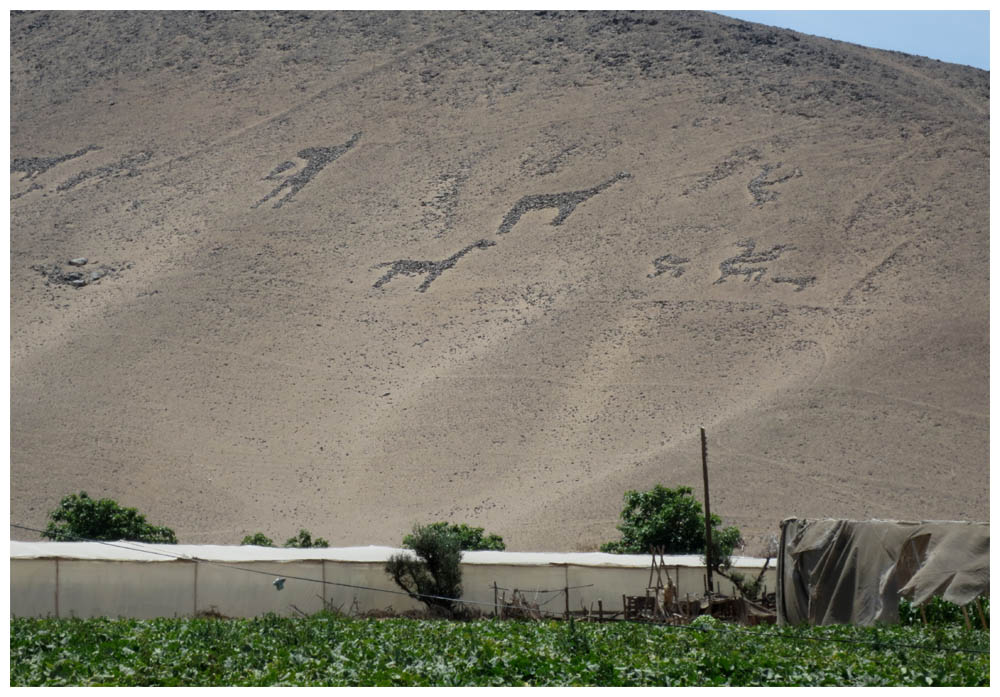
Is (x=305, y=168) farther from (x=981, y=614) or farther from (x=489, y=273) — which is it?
(x=981, y=614)

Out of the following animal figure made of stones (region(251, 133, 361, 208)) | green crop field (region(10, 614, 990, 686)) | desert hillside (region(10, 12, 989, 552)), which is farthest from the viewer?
animal figure made of stones (region(251, 133, 361, 208))

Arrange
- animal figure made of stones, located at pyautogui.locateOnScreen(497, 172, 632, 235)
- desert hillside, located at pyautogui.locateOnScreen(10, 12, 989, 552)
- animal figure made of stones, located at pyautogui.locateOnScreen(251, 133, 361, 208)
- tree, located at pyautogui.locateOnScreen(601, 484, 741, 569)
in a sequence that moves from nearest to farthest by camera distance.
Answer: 1. tree, located at pyautogui.locateOnScreen(601, 484, 741, 569)
2. desert hillside, located at pyautogui.locateOnScreen(10, 12, 989, 552)
3. animal figure made of stones, located at pyautogui.locateOnScreen(497, 172, 632, 235)
4. animal figure made of stones, located at pyautogui.locateOnScreen(251, 133, 361, 208)

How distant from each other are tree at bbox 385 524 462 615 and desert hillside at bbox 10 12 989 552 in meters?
25.5

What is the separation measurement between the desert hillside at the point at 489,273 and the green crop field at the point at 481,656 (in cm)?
3608

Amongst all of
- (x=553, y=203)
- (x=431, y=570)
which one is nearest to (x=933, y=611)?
(x=431, y=570)

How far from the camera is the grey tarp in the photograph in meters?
16.3

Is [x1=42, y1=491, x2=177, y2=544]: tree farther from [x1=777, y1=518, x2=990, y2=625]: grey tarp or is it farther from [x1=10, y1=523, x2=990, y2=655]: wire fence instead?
[x1=777, y1=518, x2=990, y2=625]: grey tarp

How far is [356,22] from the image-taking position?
127 meters

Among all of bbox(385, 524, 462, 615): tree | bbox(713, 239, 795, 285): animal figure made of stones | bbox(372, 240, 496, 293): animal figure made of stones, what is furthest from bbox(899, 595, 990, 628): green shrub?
bbox(372, 240, 496, 293): animal figure made of stones

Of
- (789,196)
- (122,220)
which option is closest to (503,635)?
(789,196)

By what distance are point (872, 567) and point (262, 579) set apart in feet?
40.1

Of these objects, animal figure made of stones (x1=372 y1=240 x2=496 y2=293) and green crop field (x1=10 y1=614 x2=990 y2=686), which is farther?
animal figure made of stones (x1=372 y1=240 x2=496 y2=293)

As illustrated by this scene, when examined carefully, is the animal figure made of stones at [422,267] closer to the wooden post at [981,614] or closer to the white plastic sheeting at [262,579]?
the white plastic sheeting at [262,579]
